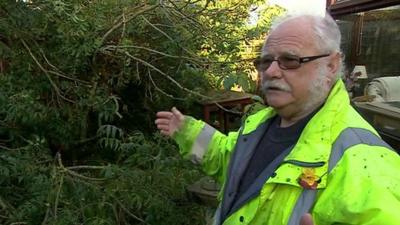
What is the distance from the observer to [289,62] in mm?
1515

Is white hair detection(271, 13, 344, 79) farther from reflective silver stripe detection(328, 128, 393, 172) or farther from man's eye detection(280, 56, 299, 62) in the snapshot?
reflective silver stripe detection(328, 128, 393, 172)

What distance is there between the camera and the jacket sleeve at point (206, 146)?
1906 millimetres

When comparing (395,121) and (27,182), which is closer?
(27,182)

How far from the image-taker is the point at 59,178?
9.36ft

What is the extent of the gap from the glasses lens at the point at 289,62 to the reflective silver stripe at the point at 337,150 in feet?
0.90

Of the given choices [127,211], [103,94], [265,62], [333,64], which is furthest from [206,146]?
[103,94]

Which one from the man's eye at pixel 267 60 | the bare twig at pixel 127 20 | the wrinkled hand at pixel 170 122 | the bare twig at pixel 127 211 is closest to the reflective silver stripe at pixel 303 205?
the man's eye at pixel 267 60

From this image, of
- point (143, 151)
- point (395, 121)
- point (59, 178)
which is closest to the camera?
point (59, 178)

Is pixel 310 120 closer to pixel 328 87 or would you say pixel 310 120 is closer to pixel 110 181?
pixel 328 87

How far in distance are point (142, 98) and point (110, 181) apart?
1935 millimetres

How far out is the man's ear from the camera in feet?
4.99

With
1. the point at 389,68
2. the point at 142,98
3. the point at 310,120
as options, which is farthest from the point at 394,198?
the point at 142,98

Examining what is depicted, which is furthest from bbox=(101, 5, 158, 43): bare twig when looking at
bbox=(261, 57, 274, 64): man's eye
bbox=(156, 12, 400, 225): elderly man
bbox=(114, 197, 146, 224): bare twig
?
bbox=(261, 57, 274, 64): man's eye

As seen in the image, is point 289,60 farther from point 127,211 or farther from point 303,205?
point 127,211
